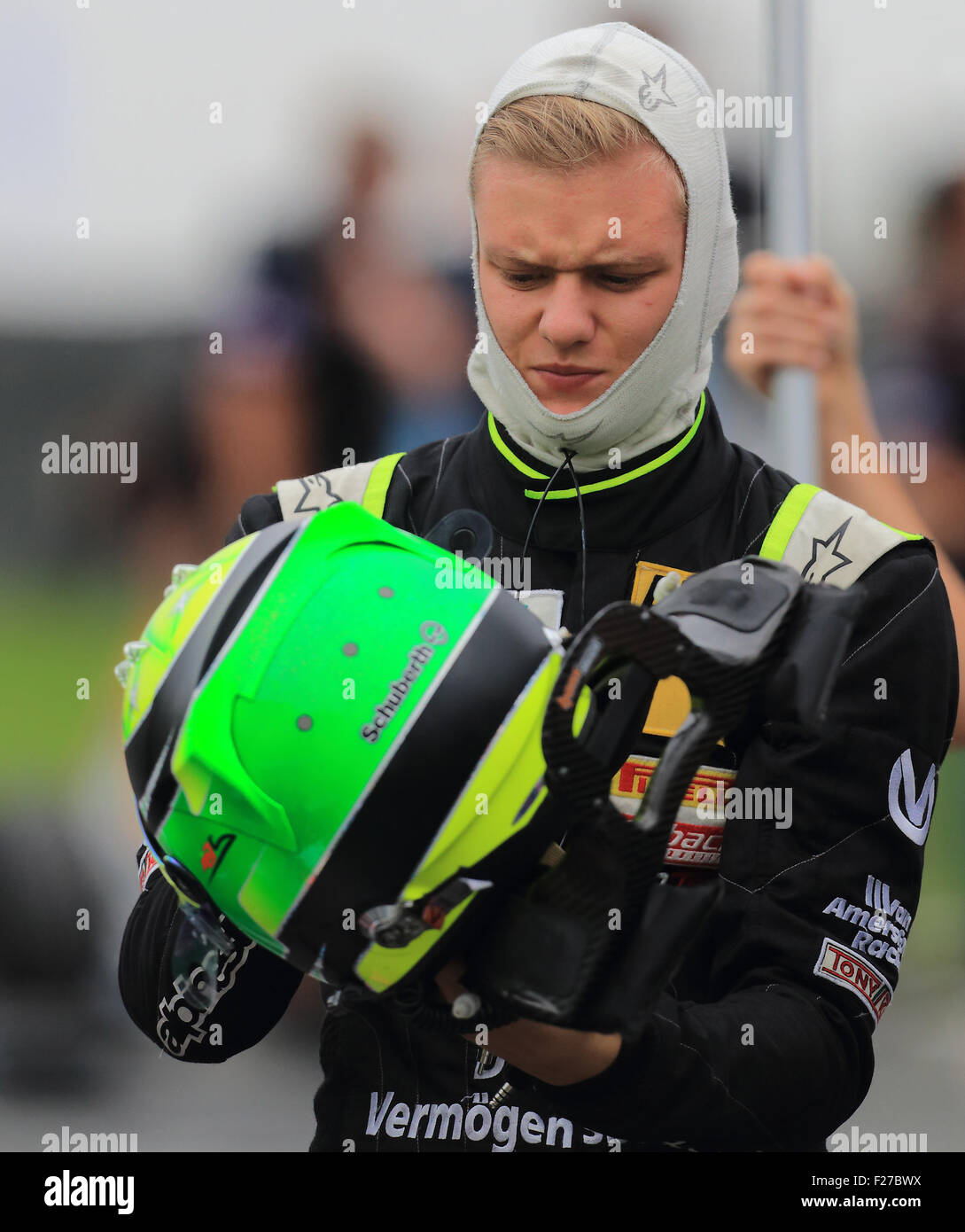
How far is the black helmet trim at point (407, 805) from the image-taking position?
150cm

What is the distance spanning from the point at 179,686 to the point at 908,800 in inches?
35.0

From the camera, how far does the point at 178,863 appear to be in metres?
1.59

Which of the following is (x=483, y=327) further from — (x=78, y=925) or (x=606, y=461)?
(x=78, y=925)

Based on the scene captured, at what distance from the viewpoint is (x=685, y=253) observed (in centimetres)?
202

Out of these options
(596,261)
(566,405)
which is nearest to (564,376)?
(566,405)

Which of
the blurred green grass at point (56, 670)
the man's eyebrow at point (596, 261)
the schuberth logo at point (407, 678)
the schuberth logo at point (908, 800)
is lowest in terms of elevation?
the blurred green grass at point (56, 670)

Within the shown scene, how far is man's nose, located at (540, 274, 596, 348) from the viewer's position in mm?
1904

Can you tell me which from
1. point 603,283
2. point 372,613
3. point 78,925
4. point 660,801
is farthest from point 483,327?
point 78,925

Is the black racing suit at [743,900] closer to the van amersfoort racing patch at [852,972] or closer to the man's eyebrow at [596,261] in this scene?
the van amersfoort racing patch at [852,972]

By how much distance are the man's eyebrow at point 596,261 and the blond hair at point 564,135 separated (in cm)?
9

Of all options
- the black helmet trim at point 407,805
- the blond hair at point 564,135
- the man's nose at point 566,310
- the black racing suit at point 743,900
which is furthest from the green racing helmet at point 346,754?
the blond hair at point 564,135

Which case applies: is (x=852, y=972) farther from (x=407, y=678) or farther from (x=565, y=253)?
(x=565, y=253)

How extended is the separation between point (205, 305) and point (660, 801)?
2.46 metres

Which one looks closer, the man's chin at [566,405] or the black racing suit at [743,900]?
the black racing suit at [743,900]
